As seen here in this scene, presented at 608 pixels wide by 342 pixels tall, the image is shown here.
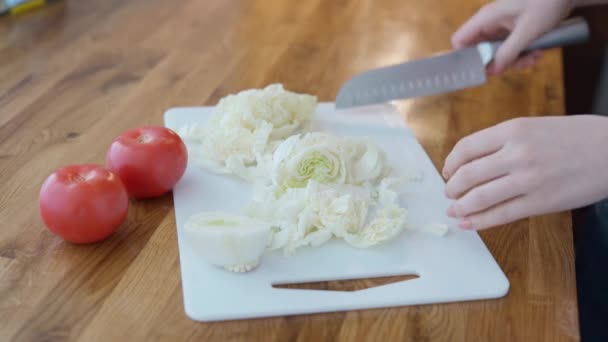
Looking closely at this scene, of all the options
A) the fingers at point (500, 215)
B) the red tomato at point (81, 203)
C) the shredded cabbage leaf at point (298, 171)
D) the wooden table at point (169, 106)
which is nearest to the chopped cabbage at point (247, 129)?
the shredded cabbage leaf at point (298, 171)

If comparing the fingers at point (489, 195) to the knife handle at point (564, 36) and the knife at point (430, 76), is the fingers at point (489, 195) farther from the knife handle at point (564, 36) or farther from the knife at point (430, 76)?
the knife handle at point (564, 36)

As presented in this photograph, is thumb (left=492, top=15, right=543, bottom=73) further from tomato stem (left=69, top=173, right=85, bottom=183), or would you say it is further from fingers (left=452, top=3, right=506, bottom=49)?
tomato stem (left=69, top=173, right=85, bottom=183)

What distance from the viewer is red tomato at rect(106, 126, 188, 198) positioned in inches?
39.5

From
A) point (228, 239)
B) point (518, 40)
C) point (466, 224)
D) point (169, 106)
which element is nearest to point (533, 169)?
point (466, 224)

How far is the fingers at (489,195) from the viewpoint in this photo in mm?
905

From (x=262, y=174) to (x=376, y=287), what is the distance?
0.30 metres

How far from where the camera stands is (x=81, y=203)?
0.88m

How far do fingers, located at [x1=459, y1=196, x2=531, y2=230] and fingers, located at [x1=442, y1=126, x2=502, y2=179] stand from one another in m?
0.08

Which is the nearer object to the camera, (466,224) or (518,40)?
(466,224)

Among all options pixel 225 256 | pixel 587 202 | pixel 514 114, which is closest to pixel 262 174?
pixel 225 256

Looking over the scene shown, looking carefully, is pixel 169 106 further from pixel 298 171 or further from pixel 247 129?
pixel 298 171

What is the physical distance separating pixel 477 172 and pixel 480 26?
0.64m

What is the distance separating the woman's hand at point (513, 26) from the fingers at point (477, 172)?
53 centimetres

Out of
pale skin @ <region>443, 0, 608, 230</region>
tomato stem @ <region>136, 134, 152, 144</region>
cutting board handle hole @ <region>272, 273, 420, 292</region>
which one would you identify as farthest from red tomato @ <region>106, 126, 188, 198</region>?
pale skin @ <region>443, 0, 608, 230</region>
